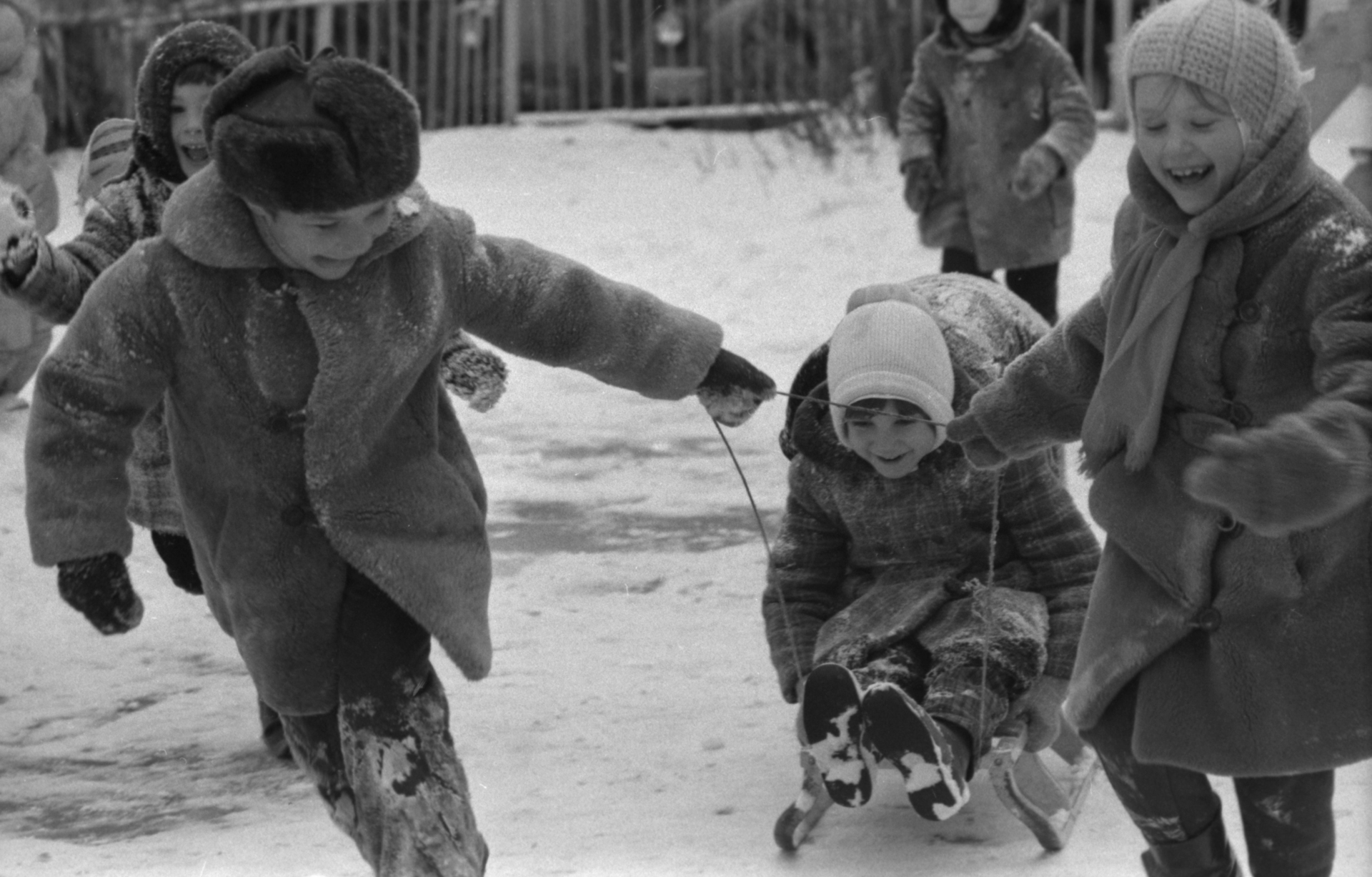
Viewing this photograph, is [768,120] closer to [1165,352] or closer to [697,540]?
[697,540]

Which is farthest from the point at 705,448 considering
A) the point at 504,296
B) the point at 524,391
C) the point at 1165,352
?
the point at 1165,352

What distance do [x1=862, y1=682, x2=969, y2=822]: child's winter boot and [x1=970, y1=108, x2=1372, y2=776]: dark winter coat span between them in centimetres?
61

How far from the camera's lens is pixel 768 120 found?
12812mm

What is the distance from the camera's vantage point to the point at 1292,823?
9.96 feet

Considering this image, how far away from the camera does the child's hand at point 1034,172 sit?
6.87m

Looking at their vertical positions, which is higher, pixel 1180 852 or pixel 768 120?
pixel 1180 852

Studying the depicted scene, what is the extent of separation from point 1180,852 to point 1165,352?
0.74 m

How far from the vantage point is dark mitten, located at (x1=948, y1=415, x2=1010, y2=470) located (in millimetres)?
3326

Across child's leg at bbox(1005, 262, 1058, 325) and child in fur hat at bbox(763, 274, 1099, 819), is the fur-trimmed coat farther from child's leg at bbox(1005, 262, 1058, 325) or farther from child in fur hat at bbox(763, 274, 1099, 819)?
child's leg at bbox(1005, 262, 1058, 325)

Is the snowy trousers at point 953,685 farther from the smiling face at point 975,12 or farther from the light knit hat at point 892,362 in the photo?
the smiling face at point 975,12

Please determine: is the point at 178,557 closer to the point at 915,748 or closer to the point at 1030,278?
the point at 915,748

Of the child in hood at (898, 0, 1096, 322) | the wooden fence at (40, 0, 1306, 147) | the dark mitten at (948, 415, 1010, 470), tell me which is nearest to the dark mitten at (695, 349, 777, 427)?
the dark mitten at (948, 415, 1010, 470)

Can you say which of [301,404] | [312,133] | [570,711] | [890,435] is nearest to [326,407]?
[301,404]

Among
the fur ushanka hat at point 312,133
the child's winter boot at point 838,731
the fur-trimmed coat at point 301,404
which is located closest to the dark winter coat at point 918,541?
the child's winter boot at point 838,731
